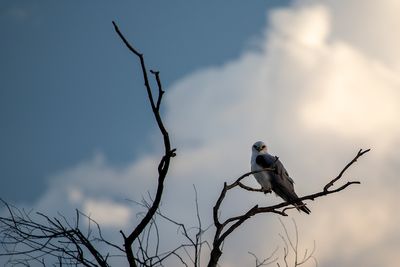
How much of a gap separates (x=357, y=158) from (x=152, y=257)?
2210mm

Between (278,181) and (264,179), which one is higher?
(264,179)

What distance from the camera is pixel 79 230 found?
5.17 metres

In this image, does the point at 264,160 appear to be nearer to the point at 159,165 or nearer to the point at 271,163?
the point at 271,163

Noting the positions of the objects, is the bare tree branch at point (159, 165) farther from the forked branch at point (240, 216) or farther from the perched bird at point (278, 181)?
the perched bird at point (278, 181)

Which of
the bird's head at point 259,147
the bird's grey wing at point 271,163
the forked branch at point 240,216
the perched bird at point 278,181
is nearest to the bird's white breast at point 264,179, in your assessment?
the perched bird at point 278,181

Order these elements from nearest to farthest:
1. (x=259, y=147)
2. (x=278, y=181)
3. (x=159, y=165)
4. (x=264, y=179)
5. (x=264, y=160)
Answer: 1. (x=159, y=165)
2. (x=278, y=181)
3. (x=264, y=179)
4. (x=264, y=160)
5. (x=259, y=147)

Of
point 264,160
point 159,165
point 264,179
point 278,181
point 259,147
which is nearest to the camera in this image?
point 159,165

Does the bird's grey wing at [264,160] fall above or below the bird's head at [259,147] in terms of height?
below

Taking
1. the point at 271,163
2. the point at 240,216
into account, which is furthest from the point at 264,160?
the point at 240,216

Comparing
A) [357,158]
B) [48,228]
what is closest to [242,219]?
[357,158]

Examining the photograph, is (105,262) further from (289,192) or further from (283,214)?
(289,192)

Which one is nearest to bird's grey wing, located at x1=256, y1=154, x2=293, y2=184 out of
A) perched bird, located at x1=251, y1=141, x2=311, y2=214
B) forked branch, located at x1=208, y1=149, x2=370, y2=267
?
perched bird, located at x1=251, y1=141, x2=311, y2=214

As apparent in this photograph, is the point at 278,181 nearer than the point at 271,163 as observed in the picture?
Yes

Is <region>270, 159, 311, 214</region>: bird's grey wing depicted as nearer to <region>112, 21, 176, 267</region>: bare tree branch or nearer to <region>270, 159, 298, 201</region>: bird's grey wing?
<region>270, 159, 298, 201</region>: bird's grey wing
